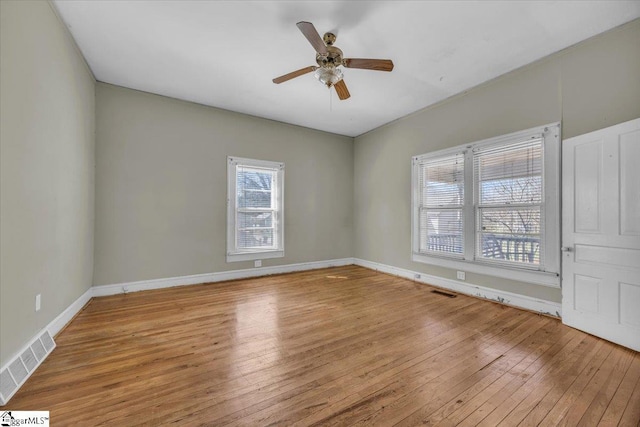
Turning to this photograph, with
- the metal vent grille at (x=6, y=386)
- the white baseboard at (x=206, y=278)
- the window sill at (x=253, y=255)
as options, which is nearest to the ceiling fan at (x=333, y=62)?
the window sill at (x=253, y=255)

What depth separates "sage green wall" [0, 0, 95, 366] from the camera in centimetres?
174

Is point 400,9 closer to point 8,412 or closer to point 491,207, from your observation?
point 491,207

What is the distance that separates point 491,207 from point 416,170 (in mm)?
1388

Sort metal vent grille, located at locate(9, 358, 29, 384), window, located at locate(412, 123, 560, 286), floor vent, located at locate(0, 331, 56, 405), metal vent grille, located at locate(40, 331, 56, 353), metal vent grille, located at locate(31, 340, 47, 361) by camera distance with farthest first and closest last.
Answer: window, located at locate(412, 123, 560, 286) < metal vent grille, located at locate(40, 331, 56, 353) < metal vent grille, located at locate(31, 340, 47, 361) < metal vent grille, located at locate(9, 358, 29, 384) < floor vent, located at locate(0, 331, 56, 405)

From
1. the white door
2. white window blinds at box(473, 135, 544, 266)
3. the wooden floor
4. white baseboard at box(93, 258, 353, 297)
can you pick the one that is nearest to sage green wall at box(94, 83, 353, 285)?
white baseboard at box(93, 258, 353, 297)

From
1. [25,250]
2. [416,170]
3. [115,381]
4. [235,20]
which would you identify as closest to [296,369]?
[115,381]

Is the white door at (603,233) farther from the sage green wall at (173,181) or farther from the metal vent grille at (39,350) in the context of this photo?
the metal vent grille at (39,350)

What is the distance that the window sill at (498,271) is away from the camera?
2994mm

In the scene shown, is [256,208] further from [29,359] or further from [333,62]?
[29,359]

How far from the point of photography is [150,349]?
2240 mm

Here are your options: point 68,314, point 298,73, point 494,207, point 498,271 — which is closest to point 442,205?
point 494,207

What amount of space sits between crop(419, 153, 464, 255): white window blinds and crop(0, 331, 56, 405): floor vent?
4.62 metres

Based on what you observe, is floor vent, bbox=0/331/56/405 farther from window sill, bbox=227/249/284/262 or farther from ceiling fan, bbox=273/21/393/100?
ceiling fan, bbox=273/21/393/100

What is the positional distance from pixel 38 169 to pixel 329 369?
9.14 feet
